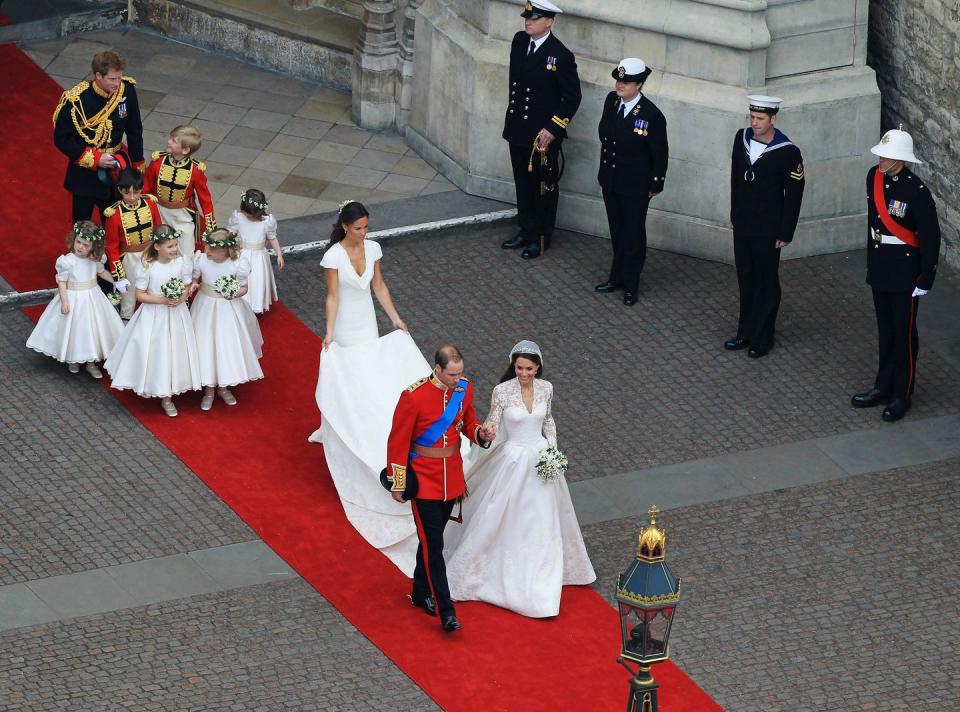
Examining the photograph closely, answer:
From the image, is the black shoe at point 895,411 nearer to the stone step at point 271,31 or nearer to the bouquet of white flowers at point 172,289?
the bouquet of white flowers at point 172,289

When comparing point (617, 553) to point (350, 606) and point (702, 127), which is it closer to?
point (350, 606)

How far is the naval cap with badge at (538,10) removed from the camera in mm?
16516

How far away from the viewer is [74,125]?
621 inches

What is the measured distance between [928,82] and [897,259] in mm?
2609

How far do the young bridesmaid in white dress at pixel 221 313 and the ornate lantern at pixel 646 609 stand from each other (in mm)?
5472

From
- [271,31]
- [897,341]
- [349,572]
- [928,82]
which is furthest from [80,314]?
[928,82]

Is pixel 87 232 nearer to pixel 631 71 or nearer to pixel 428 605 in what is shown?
pixel 428 605

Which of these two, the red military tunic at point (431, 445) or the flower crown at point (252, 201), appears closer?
the red military tunic at point (431, 445)

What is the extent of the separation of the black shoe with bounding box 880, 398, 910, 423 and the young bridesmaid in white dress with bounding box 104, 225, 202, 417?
4.91m

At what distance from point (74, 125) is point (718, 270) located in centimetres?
527

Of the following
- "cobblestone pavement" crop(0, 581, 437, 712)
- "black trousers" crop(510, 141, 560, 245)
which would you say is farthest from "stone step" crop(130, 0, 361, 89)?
"cobblestone pavement" crop(0, 581, 437, 712)

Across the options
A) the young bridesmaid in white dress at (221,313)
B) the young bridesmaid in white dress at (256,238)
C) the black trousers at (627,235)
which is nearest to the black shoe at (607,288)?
the black trousers at (627,235)

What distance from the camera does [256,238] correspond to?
52.3 feet

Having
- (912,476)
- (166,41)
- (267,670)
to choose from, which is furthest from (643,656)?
(166,41)
